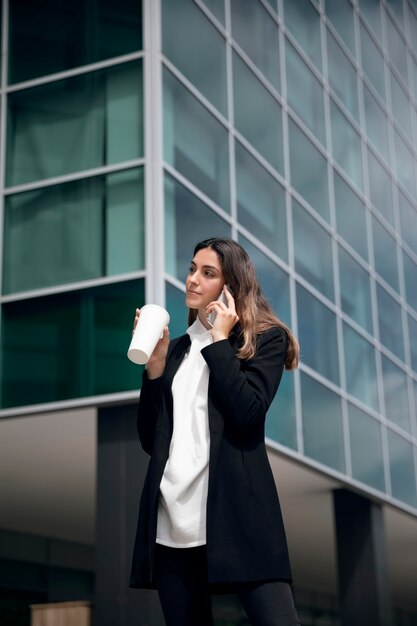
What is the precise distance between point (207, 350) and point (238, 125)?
9.87 metres

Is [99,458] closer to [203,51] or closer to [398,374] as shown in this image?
[203,51]

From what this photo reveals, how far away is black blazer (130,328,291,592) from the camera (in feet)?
9.20

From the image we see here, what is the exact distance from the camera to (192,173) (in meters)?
11.2

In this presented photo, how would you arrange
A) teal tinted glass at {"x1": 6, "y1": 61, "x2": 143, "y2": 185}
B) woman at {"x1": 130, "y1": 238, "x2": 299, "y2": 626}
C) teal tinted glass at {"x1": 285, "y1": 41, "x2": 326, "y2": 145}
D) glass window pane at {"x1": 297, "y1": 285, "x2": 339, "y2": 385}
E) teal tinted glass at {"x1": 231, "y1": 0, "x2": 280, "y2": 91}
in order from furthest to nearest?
teal tinted glass at {"x1": 285, "y1": 41, "x2": 326, "y2": 145} → glass window pane at {"x1": 297, "y1": 285, "x2": 339, "y2": 385} → teal tinted glass at {"x1": 231, "y1": 0, "x2": 280, "y2": 91} → teal tinted glass at {"x1": 6, "y1": 61, "x2": 143, "y2": 185} → woman at {"x1": 130, "y1": 238, "x2": 299, "y2": 626}

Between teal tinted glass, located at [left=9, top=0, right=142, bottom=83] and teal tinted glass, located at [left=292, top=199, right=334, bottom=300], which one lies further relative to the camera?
teal tinted glass, located at [left=292, top=199, right=334, bottom=300]

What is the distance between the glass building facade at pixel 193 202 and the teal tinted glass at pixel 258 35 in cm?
3

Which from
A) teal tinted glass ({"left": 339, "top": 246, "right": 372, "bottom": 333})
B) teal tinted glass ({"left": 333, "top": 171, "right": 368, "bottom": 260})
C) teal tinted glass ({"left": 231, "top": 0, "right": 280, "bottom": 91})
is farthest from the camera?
teal tinted glass ({"left": 333, "top": 171, "right": 368, "bottom": 260})

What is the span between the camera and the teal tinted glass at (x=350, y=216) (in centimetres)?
1520

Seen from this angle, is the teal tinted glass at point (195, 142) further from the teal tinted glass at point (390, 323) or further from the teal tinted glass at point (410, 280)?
the teal tinted glass at point (410, 280)

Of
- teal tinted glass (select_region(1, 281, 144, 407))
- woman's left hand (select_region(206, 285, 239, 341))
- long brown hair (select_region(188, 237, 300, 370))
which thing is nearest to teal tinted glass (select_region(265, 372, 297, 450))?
teal tinted glass (select_region(1, 281, 144, 407))

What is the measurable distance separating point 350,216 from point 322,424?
3684 millimetres

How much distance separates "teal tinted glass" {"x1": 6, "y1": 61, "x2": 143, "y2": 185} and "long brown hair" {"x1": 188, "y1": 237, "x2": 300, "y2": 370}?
7.56m

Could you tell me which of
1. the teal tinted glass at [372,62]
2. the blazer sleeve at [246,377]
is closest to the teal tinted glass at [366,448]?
the teal tinted glass at [372,62]

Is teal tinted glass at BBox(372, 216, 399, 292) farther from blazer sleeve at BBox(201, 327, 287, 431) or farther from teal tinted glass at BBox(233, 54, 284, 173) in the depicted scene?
blazer sleeve at BBox(201, 327, 287, 431)
